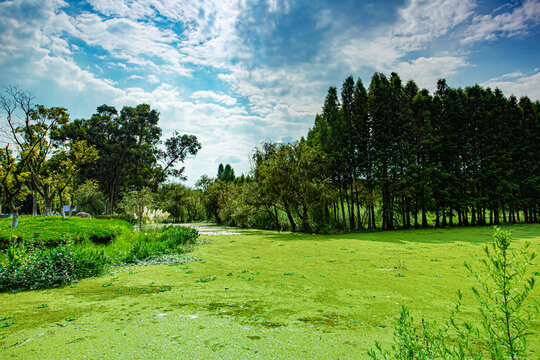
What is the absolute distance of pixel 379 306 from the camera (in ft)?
11.0

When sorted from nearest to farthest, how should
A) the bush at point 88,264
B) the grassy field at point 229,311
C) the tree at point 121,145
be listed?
1. the grassy field at point 229,311
2. the bush at point 88,264
3. the tree at point 121,145

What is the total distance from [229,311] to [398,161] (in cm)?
1537

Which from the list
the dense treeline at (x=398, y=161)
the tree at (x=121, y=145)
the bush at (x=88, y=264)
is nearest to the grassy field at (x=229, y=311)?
the bush at (x=88, y=264)

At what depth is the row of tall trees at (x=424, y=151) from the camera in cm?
1608

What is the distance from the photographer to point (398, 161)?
52.8ft

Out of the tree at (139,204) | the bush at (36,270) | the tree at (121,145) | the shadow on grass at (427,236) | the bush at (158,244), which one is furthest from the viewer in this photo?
the tree at (121,145)

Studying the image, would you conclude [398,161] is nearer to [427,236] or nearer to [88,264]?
[427,236]

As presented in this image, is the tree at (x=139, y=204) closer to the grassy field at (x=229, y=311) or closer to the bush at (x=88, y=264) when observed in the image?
the bush at (x=88, y=264)

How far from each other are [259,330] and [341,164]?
1470 centimetres

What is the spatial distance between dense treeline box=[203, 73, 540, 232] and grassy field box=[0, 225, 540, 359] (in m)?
9.75

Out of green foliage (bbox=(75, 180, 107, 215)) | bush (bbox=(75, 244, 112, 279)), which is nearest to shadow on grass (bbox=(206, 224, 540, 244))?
bush (bbox=(75, 244, 112, 279))

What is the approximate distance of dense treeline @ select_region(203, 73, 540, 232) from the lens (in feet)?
50.6

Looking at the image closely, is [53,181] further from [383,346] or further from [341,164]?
[383,346]

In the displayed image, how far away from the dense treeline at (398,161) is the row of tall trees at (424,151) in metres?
0.06
